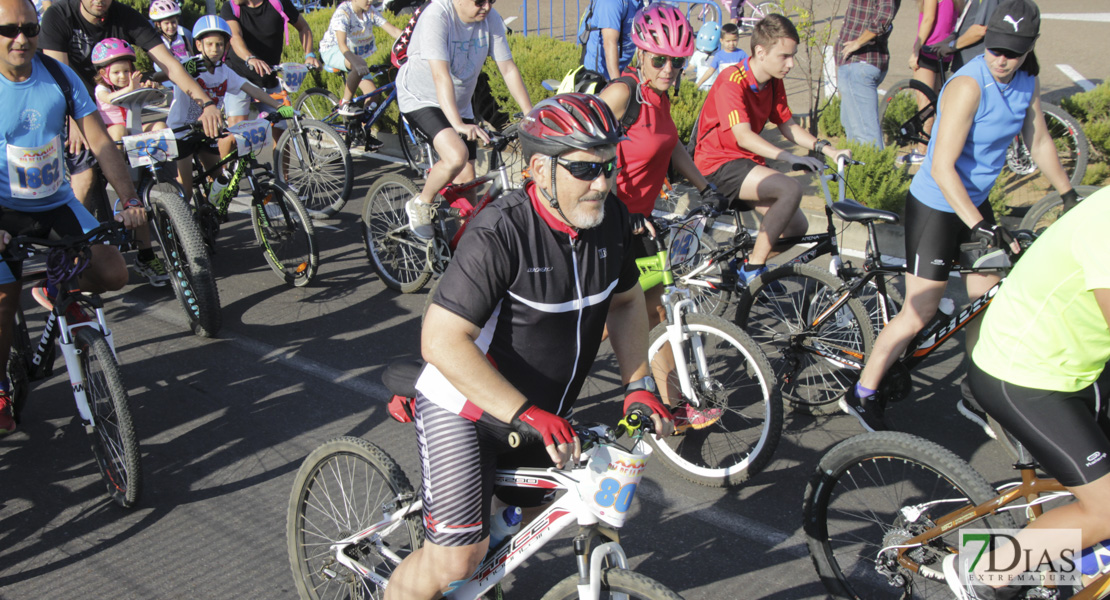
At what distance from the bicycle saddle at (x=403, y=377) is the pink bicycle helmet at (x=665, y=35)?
8.19ft

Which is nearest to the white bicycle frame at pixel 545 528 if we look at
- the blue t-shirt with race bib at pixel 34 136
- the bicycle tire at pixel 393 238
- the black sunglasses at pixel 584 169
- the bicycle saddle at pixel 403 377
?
the bicycle saddle at pixel 403 377

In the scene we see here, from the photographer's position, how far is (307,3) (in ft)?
63.4

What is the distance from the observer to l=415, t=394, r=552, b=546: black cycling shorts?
2.66 meters

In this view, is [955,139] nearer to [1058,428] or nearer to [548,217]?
[1058,428]

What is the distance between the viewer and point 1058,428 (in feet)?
9.20

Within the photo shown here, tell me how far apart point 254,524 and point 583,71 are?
3.11m

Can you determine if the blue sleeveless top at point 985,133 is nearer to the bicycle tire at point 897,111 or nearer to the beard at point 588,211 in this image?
the beard at point 588,211

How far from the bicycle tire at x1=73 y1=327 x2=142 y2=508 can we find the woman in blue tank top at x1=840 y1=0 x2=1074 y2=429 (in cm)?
373

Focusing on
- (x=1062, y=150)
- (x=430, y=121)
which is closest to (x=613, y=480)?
(x=430, y=121)

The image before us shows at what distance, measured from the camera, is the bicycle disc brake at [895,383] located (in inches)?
179

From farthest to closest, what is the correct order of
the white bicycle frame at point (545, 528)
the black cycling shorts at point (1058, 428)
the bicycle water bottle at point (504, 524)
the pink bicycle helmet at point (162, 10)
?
the pink bicycle helmet at point (162, 10) < the bicycle water bottle at point (504, 524) < the black cycling shorts at point (1058, 428) < the white bicycle frame at point (545, 528)

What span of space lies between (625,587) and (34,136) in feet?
12.8

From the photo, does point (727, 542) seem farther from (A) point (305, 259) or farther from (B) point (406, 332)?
(A) point (305, 259)

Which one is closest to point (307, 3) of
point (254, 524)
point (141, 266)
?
point (141, 266)
